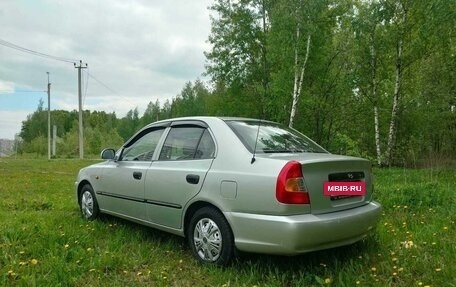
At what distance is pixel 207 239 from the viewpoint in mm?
3898

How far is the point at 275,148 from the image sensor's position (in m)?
4.03

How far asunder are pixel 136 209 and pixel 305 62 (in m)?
15.2

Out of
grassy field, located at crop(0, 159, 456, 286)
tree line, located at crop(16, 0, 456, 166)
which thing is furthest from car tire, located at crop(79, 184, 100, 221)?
tree line, located at crop(16, 0, 456, 166)

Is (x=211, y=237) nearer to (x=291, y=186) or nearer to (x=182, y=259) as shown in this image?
(x=182, y=259)

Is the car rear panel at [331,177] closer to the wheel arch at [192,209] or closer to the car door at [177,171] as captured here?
the wheel arch at [192,209]

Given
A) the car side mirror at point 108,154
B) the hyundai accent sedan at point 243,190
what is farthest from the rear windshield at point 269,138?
the car side mirror at point 108,154

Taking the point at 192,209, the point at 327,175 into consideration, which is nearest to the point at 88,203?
the point at 192,209

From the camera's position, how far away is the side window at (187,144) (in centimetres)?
419

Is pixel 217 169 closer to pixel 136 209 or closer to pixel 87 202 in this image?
pixel 136 209

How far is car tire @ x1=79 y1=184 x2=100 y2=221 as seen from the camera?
576 centimetres

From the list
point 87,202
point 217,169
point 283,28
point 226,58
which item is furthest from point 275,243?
point 226,58

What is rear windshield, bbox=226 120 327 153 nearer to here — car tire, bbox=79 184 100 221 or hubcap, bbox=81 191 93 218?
car tire, bbox=79 184 100 221

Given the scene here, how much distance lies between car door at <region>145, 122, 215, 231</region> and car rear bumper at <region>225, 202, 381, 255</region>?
24.9 inches

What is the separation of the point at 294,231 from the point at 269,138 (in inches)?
48.1
